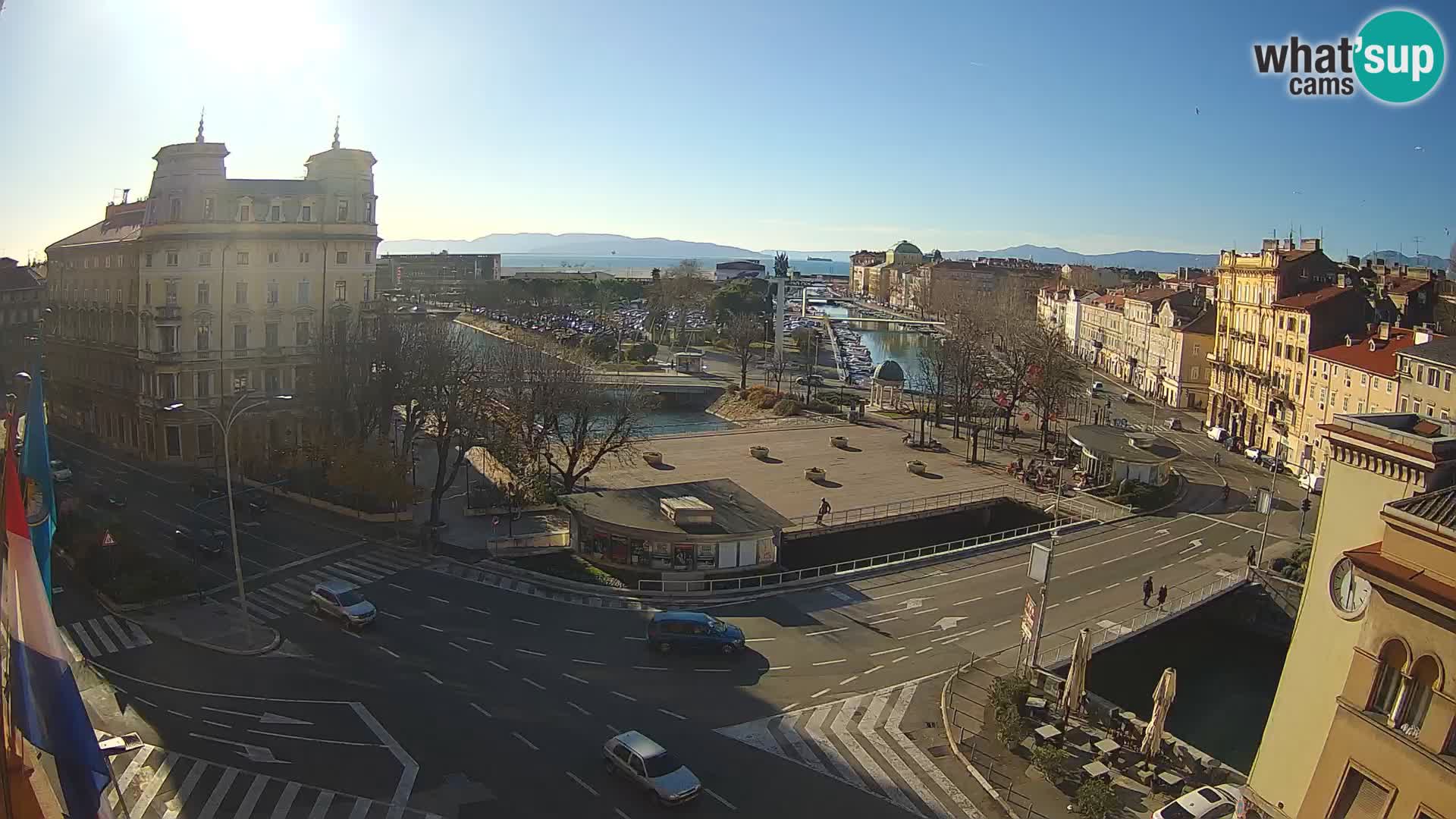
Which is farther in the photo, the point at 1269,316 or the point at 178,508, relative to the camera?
the point at 1269,316

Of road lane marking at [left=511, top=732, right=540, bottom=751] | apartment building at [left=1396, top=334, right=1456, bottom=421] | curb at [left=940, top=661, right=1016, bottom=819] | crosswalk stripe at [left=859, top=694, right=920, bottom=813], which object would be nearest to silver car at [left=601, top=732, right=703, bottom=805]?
road lane marking at [left=511, top=732, right=540, bottom=751]

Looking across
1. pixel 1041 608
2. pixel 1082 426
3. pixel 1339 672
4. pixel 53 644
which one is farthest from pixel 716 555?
pixel 1082 426

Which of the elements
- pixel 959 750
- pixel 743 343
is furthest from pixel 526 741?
pixel 743 343

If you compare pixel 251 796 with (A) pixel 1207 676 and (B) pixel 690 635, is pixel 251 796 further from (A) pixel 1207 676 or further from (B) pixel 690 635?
(A) pixel 1207 676

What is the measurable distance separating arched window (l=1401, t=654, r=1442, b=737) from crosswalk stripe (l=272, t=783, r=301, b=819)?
643 inches

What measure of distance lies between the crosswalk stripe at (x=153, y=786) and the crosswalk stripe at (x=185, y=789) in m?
→ 0.32

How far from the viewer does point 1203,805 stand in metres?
16.9

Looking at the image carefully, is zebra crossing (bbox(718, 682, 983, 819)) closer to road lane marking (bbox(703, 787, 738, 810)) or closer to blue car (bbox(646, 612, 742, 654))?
road lane marking (bbox(703, 787, 738, 810))

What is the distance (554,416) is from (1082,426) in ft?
93.0

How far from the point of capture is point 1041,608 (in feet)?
71.6

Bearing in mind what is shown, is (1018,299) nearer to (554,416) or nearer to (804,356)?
(804,356)

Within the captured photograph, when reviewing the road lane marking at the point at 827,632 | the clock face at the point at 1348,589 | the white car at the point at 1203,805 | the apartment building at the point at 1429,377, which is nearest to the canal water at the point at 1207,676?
the white car at the point at 1203,805

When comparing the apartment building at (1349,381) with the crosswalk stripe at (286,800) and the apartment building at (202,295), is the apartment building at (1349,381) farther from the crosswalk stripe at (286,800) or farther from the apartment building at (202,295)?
the apartment building at (202,295)

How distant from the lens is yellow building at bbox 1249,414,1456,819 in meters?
11.9
